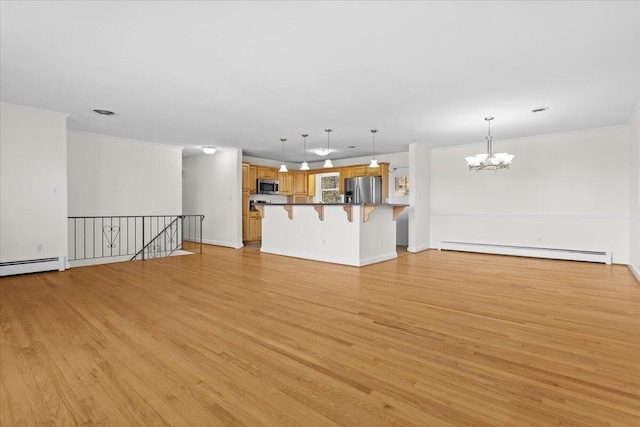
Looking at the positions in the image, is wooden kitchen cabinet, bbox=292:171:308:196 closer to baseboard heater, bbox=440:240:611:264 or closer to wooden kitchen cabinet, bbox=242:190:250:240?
wooden kitchen cabinet, bbox=242:190:250:240

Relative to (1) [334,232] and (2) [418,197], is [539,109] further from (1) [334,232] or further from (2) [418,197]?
(1) [334,232]

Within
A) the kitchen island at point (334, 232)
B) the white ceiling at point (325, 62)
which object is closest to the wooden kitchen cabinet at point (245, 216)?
the kitchen island at point (334, 232)

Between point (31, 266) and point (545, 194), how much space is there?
370 inches

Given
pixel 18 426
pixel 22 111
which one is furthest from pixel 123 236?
pixel 18 426

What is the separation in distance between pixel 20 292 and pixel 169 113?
313 centimetres

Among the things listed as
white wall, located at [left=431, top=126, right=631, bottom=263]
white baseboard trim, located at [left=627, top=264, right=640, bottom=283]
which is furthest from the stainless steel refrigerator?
white baseboard trim, located at [left=627, top=264, right=640, bottom=283]

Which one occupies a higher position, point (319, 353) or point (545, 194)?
point (545, 194)

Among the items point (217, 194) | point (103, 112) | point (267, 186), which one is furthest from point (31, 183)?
point (267, 186)

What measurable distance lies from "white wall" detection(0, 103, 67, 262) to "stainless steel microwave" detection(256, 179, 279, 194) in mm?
4768

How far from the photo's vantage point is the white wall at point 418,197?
7.58m

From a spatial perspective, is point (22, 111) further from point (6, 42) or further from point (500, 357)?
point (500, 357)

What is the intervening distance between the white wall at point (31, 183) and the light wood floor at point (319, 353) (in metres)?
0.71

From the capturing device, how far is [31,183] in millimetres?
4918

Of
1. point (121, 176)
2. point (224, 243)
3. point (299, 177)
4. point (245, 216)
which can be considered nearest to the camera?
point (121, 176)
